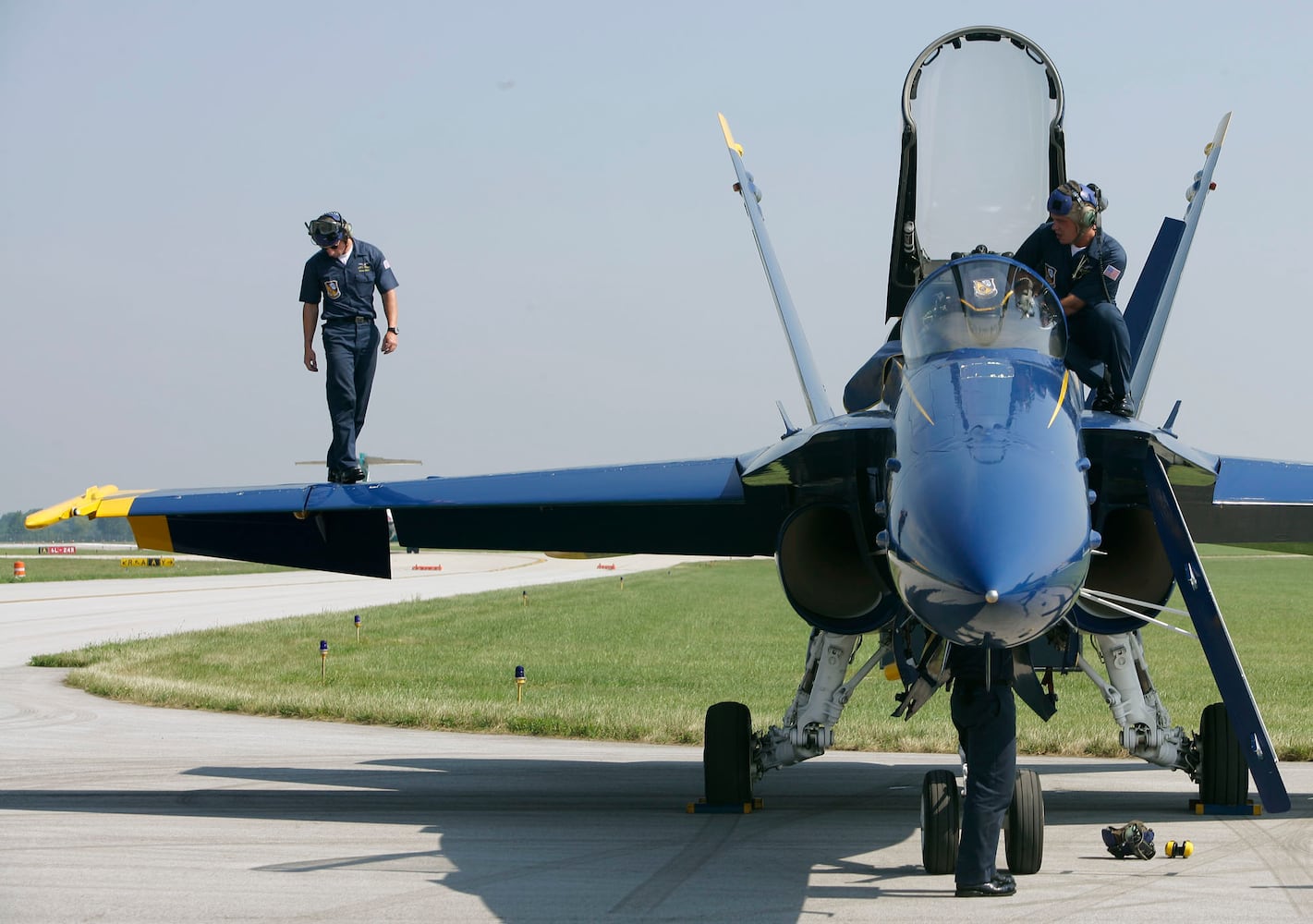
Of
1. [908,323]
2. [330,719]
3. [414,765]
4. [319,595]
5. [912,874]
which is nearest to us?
[908,323]

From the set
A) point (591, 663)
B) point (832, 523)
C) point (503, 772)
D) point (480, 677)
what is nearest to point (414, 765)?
point (503, 772)

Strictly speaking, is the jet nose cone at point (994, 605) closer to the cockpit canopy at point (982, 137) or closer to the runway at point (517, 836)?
the runway at point (517, 836)

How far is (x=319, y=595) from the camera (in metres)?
44.3

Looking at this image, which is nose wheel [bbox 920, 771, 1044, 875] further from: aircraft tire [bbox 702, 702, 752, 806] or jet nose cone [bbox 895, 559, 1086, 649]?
aircraft tire [bbox 702, 702, 752, 806]

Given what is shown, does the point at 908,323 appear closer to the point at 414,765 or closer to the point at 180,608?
the point at 414,765

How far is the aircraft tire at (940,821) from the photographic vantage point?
7156 mm

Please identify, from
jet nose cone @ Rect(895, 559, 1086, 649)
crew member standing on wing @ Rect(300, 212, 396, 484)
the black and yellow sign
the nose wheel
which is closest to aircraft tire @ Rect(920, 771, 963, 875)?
the nose wheel

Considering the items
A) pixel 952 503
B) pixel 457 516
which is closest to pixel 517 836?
pixel 457 516

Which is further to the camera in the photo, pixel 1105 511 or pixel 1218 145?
pixel 1218 145

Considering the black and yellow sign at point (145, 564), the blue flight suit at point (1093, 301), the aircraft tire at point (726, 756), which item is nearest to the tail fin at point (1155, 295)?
the blue flight suit at point (1093, 301)

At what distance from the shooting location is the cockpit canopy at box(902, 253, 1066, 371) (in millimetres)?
6699

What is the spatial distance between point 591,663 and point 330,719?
27.1 ft

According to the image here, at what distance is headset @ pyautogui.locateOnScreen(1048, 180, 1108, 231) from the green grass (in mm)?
7037

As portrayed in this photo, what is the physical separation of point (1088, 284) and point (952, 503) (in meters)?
2.74
